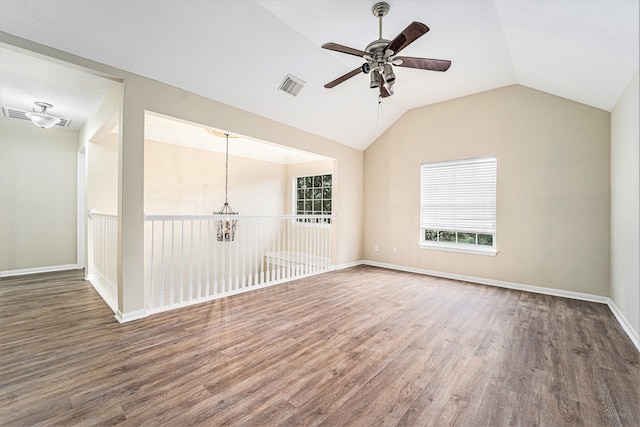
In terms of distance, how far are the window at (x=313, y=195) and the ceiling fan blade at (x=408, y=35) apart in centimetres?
428

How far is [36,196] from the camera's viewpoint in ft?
15.3

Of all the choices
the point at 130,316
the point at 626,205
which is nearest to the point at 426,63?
the point at 626,205

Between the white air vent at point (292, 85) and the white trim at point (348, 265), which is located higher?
the white air vent at point (292, 85)

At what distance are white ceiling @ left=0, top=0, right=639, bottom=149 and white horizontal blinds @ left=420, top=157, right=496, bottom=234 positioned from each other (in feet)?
4.58

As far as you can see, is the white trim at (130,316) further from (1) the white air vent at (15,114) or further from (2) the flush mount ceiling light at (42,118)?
(1) the white air vent at (15,114)

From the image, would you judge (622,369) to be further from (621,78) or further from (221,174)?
(221,174)

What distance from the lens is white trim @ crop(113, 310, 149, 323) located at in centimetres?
276

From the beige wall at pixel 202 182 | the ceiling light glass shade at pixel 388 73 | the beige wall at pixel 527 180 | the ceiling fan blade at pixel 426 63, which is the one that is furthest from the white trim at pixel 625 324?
the beige wall at pixel 202 182

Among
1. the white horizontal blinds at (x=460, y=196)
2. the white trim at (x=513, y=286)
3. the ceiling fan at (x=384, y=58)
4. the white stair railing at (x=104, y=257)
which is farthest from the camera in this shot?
the white horizontal blinds at (x=460, y=196)

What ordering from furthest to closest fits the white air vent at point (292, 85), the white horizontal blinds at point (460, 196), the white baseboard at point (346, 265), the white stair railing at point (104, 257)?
the white baseboard at point (346, 265), the white horizontal blinds at point (460, 196), the white air vent at point (292, 85), the white stair railing at point (104, 257)

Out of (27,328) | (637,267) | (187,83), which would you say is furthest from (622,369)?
Result: (27,328)

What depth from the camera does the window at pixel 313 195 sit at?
21.4 ft

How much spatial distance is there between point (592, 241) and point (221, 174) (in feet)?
21.2

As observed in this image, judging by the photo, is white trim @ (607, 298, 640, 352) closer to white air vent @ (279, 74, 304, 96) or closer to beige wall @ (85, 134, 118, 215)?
white air vent @ (279, 74, 304, 96)
